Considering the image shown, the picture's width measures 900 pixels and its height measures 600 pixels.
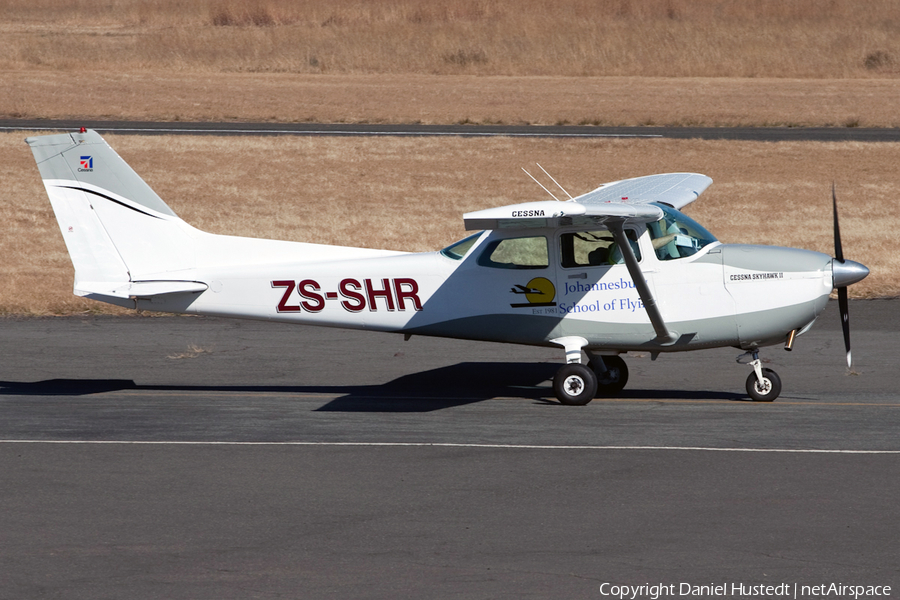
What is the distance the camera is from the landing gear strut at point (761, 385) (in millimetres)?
11594

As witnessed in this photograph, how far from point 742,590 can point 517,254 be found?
19.0ft

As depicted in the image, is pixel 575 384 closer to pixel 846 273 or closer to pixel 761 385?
pixel 761 385

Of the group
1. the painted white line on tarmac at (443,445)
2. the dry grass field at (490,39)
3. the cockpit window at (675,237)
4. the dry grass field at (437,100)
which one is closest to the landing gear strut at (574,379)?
the cockpit window at (675,237)

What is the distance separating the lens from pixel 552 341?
11703mm

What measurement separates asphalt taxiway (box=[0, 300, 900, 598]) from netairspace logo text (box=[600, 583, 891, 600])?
99 millimetres

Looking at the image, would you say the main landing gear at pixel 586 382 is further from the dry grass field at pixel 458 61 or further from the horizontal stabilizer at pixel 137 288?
the dry grass field at pixel 458 61

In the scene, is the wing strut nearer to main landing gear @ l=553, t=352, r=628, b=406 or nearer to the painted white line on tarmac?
main landing gear @ l=553, t=352, r=628, b=406

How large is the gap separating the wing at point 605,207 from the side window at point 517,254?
28 centimetres

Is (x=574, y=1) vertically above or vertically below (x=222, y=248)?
above

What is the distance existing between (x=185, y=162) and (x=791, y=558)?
81.6 ft

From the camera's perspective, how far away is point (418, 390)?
12508 millimetres

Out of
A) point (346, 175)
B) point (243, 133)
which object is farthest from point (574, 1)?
point (346, 175)

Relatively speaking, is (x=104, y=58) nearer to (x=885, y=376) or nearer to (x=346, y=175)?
(x=346, y=175)

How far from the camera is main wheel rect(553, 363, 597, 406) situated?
11438mm
